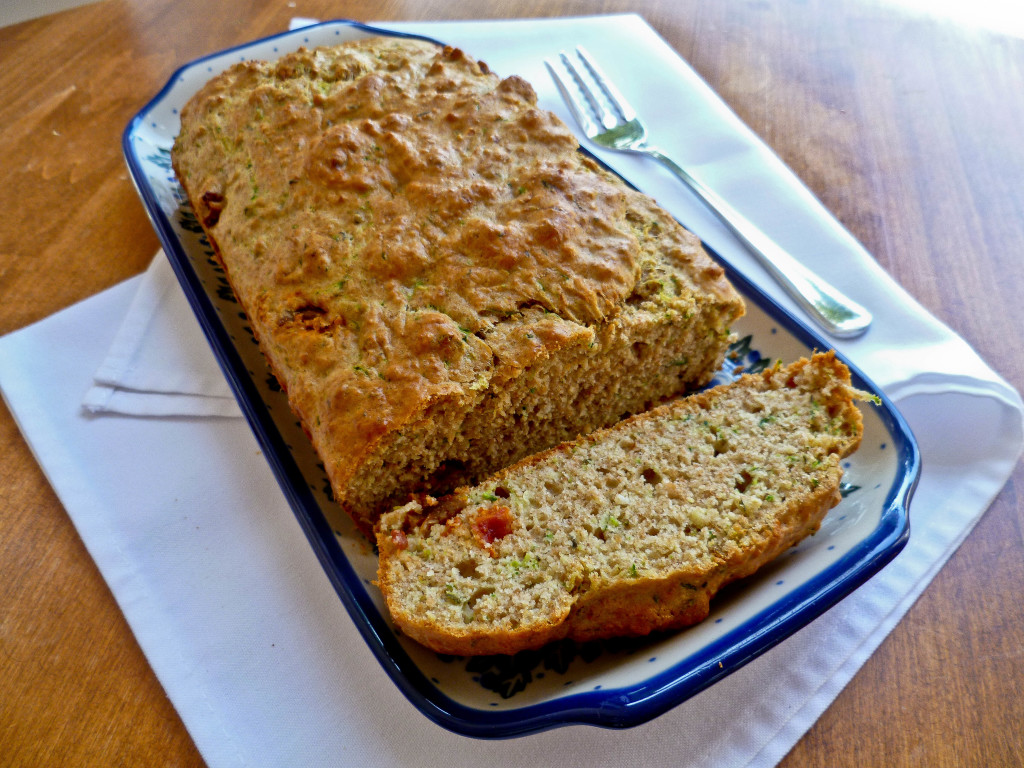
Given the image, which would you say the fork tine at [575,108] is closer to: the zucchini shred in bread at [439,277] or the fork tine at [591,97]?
the fork tine at [591,97]

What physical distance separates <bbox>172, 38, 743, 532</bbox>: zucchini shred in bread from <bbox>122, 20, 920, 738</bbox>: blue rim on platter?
0.41 feet

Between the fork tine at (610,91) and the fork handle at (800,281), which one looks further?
the fork tine at (610,91)

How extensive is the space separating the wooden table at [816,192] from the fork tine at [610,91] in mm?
682

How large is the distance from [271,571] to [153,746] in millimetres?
549

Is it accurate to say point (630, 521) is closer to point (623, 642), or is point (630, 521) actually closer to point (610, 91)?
point (623, 642)

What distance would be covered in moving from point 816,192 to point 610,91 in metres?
1.11

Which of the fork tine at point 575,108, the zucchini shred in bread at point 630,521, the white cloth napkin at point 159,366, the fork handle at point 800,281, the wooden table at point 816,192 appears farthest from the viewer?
the fork tine at point 575,108

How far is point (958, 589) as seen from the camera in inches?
94.0

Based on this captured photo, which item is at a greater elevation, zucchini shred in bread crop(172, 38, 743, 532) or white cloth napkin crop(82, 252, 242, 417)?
zucchini shred in bread crop(172, 38, 743, 532)

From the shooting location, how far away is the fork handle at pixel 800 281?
2990mm

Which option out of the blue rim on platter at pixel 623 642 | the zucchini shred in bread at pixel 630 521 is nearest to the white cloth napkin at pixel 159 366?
the blue rim on platter at pixel 623 642

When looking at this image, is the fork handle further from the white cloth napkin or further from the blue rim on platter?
the white cloth napkin

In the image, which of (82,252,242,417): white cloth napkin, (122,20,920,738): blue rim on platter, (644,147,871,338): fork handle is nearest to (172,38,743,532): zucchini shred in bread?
(122,20,920,738): blue rim on platter

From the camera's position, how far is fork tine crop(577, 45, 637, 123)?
3730 millimetres
